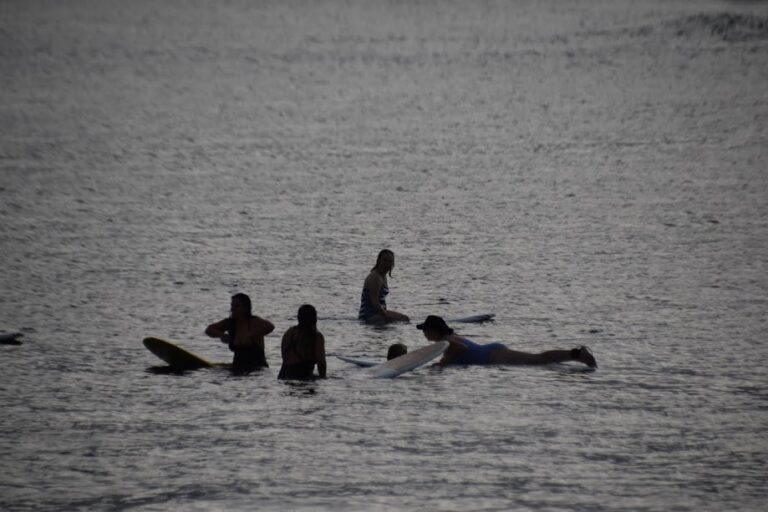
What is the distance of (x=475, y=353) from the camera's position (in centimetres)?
1501

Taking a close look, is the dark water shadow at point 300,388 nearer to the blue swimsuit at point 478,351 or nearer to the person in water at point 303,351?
the person in water at point 303,351

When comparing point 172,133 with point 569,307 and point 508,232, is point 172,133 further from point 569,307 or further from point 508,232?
point 569,307

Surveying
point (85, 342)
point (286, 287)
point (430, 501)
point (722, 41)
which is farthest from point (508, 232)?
point (722, 41)

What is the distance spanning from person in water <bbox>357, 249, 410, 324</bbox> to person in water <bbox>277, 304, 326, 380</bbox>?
10.00 ft

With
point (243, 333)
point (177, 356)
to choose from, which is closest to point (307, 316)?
point (243, 333)

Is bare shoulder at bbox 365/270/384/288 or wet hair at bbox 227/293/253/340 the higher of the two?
bare shoulder at bbox 365/270/384/288

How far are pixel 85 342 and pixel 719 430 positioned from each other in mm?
7768

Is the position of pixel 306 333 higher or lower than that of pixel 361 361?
higher

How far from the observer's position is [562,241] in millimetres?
23234

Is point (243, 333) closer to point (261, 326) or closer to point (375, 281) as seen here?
point (261, 326)

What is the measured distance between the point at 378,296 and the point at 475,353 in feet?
8.25

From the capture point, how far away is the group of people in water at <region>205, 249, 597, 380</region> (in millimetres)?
13984

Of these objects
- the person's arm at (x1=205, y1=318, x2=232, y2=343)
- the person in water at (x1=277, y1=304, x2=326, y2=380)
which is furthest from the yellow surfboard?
the person in water at (x1=277, y1=304, x2=326, y2=380)

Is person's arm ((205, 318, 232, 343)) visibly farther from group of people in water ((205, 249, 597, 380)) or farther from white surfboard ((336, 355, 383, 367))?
white surfboard ((336, 355, 383, 367))
